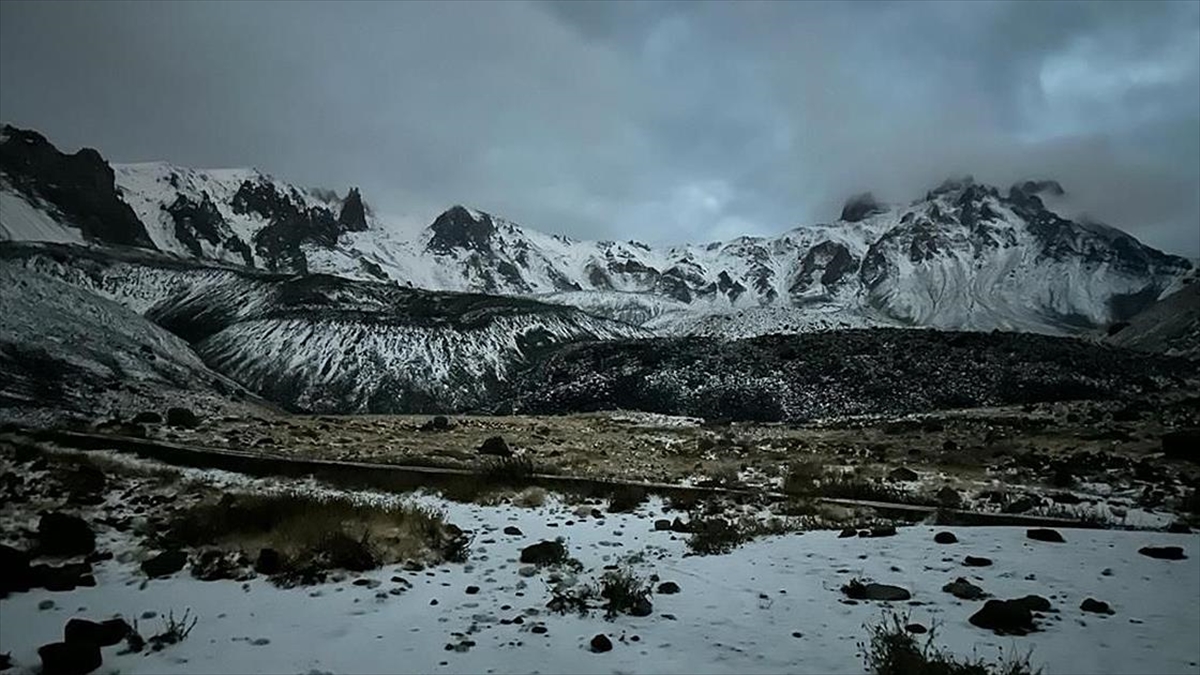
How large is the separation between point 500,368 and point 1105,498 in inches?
6156

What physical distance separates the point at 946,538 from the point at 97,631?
40.8ft

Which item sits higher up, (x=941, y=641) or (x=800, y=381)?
(x=800, y=381)

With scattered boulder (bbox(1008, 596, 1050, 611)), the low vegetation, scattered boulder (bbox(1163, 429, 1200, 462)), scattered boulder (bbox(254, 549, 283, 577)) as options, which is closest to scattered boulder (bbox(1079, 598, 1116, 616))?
scattered boulder (bbox(1008, 596, 1050, 611))

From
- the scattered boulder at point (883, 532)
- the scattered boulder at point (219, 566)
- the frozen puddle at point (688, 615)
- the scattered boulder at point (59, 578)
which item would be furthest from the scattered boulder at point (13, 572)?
the scattered boulder at point (883, 532)

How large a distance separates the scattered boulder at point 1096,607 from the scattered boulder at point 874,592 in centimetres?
196

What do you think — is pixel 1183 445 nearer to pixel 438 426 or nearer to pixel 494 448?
pixel 494 448

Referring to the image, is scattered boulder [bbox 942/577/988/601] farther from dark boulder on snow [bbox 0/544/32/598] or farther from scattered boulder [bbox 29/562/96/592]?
dark boulder on snow [bbox 0/544/32/598]

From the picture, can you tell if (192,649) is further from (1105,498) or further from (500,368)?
(500,368)

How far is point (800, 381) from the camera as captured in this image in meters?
83.4

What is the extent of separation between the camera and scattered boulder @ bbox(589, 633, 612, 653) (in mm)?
7730

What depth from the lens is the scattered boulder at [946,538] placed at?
12198 mm

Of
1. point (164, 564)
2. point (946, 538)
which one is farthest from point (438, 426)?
point (946, 538)

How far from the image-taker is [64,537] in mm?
11906

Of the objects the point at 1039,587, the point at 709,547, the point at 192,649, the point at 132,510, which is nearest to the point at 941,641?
the point at 1039,587
